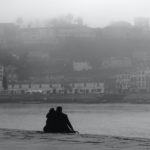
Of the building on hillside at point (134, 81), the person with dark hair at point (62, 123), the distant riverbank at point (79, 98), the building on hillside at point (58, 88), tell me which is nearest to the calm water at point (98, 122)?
the person with dark hair at point (62, 123)

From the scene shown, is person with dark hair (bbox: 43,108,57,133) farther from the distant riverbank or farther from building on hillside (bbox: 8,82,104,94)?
building on hillside (bbox: 8,82,104,94)

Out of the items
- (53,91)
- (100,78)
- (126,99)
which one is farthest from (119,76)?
(126,99)

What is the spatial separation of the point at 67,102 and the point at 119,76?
27629 mm

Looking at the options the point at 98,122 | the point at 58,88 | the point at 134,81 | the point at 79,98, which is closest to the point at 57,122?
the point at 98,122

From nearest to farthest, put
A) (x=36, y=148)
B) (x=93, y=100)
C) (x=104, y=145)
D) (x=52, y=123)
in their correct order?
(x=36, y=148) → (x=104, y=145) → (x=52, y=123) → (x=93, y=100)

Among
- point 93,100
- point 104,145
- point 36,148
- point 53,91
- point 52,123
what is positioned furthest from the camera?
point 53,91

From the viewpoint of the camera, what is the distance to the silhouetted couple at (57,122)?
12.6 metres

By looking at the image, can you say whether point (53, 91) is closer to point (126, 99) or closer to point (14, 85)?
point (14, 85)

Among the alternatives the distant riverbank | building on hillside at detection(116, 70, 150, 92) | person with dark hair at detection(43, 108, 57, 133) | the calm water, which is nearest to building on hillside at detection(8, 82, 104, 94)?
building on hillside at detection(116, 70, 150, 92)

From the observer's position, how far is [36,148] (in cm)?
924

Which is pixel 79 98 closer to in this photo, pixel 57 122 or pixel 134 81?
pixel 134 81

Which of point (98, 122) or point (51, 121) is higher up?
point (51, 121)

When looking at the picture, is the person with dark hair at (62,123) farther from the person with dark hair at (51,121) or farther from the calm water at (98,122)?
the calm water at (98,122)

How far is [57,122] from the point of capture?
1281 centimetres
